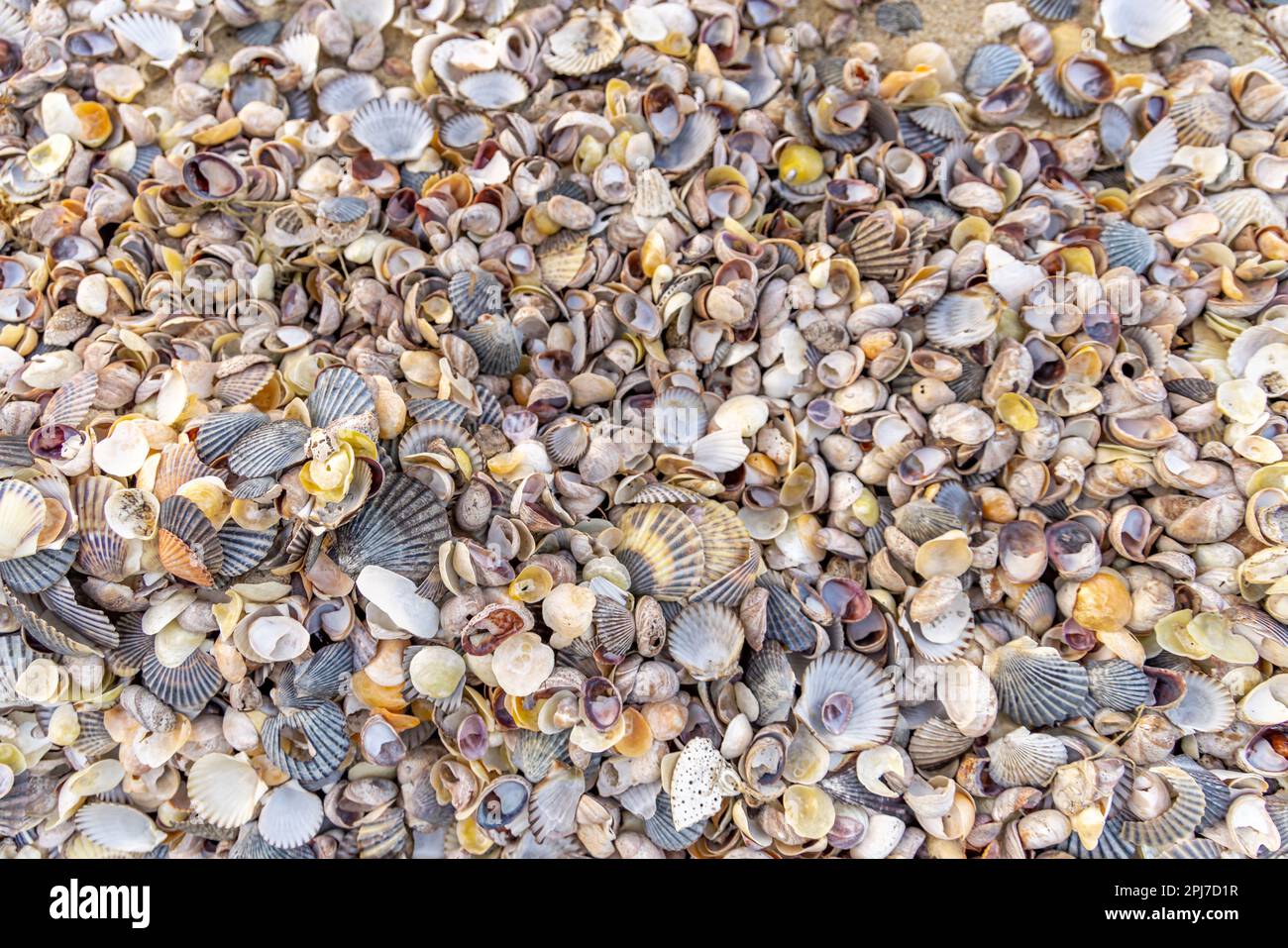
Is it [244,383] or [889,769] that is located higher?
[244,383]

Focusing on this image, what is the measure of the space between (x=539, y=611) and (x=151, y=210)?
1.27 metres

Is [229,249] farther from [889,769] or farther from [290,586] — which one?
[889,769]

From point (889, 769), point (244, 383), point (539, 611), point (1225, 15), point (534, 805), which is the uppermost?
point (1225, 15)

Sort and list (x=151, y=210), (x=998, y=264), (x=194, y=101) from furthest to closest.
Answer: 1. (x=194, y=101)
2. (x=151, y=210)
3. (x=998, y=264)

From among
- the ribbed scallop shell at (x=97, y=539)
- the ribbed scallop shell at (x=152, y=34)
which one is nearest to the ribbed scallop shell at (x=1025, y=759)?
the ribbed scallop shell at (x=97, y=539)

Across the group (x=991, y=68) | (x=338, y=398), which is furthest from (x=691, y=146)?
(x=338, y=398)

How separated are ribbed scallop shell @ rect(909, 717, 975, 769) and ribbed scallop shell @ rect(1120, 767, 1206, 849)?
0.93ft

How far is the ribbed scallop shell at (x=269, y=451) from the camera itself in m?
1.45

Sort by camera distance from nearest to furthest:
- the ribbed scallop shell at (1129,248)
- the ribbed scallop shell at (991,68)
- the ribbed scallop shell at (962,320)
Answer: the ribbed scallop shell at (962,320), the ribbed scallop shell at (1129,248), the ribbed scallop shell at (991,68)

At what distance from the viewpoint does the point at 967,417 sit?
1.64 m

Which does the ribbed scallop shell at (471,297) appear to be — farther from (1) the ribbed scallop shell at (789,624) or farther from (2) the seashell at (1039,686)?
(2) the seashell at (1039,686)

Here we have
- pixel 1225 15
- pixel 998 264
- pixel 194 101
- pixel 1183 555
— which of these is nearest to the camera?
pixel 1183 555

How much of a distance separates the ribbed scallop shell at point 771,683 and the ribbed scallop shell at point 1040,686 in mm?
384

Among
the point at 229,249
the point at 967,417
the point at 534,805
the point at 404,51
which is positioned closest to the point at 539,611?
the point at 534,805
